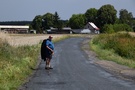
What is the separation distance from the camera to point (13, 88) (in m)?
13.2

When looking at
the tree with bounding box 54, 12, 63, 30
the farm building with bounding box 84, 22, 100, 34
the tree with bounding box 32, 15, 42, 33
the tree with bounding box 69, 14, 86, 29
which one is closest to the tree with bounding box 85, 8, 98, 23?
the tree with bounding box 69, 14, 86, 29

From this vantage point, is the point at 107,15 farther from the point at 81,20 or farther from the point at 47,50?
the point at 47,50

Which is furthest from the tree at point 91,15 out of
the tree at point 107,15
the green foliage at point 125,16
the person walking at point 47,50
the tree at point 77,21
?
the person walking at point 47,50

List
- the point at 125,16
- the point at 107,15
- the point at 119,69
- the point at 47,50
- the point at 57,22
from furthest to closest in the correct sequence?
the point at 125,16
the point at 57,22
the point at 107,15
the point at 47,50
the point at 119,69

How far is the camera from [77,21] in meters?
179

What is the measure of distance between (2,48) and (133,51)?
17.6 meters

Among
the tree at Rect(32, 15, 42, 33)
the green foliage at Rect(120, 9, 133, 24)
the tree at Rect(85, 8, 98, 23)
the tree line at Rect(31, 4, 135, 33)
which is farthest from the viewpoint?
the green foliage at Rect(120, 9, 133, 24)

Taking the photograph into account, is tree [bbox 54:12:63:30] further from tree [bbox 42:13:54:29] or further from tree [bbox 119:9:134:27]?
tree [bbox 119:9:134:27]

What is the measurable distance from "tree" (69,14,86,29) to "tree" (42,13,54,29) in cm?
946

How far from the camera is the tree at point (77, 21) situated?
17435 centimetres

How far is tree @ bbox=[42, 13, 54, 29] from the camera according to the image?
7190 inches

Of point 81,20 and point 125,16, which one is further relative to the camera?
point 125,16

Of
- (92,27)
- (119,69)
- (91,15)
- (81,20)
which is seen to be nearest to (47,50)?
(119,69)

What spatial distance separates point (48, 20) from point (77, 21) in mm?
16211
